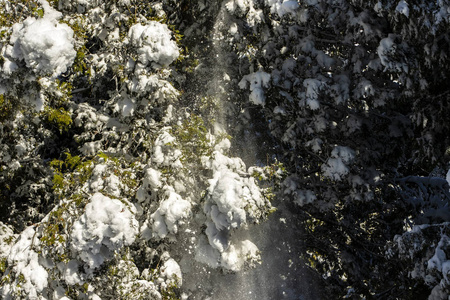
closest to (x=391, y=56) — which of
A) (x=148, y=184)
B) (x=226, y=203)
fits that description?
(x=226, y=203)

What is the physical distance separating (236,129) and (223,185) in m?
3.06

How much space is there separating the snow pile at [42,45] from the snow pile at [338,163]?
4.48 meters

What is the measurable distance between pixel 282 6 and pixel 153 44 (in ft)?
7.66

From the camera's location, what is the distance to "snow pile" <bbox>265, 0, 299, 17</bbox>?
7.39m

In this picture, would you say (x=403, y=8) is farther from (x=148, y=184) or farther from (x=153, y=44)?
(x=148, y=184)

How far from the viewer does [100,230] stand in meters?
5.59

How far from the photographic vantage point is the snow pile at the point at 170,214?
21.3ft

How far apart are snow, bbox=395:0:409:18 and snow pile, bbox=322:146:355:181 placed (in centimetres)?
267

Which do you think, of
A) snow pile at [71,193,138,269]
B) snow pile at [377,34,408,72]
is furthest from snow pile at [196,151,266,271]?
snow pile at [377,34,408,72]

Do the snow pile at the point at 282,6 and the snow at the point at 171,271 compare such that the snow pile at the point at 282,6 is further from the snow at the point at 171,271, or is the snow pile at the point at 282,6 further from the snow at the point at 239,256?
the snow at the point at 171,271

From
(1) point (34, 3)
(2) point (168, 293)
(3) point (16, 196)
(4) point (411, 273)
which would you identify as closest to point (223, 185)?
(2) point (168, 293)

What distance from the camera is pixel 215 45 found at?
9.09m

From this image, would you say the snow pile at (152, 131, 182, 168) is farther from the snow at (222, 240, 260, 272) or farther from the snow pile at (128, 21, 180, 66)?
the snow at (222, 240, 260, 272)

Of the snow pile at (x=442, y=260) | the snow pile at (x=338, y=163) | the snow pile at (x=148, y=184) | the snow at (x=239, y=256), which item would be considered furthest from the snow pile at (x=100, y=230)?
the snow pile at (x=442, y=260)
